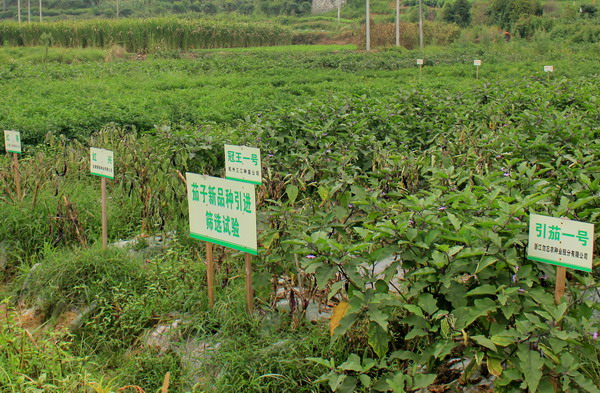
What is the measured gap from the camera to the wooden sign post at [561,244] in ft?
8.51

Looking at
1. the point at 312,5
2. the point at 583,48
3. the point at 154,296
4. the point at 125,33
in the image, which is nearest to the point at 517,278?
the point at 154,296

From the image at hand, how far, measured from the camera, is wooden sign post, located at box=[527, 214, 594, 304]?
2.59m

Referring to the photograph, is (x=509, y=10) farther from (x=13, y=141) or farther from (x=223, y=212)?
(x=223, y=212)

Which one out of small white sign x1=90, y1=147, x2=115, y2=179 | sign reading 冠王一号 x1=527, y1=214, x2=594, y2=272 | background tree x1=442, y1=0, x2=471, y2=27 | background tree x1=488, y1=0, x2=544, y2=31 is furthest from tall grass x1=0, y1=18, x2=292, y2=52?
sign reading 冠王一号 x1=527, y1=214, x2=594, y2=272

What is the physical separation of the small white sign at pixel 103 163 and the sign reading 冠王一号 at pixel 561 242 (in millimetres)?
3141

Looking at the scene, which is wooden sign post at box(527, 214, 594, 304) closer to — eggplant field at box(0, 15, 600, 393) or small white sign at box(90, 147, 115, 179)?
eggplant field at box(0, 15, 600, 393)

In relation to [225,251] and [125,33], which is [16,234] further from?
[125,33]

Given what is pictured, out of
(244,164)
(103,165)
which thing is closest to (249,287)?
(244,164)

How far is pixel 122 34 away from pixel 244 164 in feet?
99.1

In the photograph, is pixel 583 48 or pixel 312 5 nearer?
pixel 583 48

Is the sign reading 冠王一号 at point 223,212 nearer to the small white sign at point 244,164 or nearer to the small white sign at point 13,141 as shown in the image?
the small white sign at point 244,164

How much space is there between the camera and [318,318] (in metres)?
3.62

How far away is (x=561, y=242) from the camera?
8.70 feet

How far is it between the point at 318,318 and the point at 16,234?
111 inches
